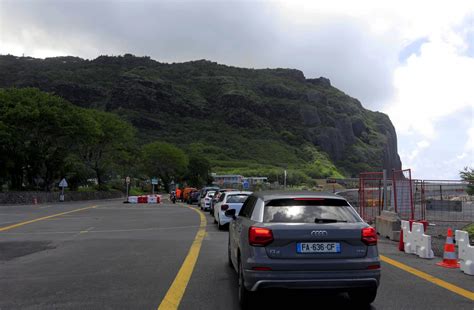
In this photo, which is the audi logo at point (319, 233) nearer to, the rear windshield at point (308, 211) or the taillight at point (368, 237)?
the rear windshield at point (308, 211)

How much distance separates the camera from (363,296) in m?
6.58

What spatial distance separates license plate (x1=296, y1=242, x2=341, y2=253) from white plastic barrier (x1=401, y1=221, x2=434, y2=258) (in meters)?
5.73

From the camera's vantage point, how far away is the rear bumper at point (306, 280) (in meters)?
5.94

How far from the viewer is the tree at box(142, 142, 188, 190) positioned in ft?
324

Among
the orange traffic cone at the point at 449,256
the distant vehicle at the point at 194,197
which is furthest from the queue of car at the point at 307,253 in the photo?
the distant vehicle at the point at 194,197

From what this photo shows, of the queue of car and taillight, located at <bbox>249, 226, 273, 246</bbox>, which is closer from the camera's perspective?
the queue of car

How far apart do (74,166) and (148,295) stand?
198 ft

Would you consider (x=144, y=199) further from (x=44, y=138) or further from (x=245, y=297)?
(x=245, y=297)

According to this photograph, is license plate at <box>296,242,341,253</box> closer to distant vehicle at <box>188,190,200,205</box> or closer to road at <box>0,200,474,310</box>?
road at <box>0,200,474,310</box>

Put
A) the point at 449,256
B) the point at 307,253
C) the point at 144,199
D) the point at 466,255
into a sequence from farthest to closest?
1. the point at 144,199
2. the point at 449,256
3. the point at 466,255
4. the point at 307,253

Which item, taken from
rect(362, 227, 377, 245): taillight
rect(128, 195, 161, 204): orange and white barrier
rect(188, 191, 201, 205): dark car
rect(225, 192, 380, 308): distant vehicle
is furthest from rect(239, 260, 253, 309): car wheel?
rect(128, 195, 161, 204): orange and white barrier

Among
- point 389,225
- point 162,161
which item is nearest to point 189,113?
point 162,161

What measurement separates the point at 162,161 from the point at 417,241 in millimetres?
90871

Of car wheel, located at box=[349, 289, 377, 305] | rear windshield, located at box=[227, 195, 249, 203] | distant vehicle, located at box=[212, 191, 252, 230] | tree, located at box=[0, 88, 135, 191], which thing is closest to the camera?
car wheel, located at box=[349, 289, 377, 305]
